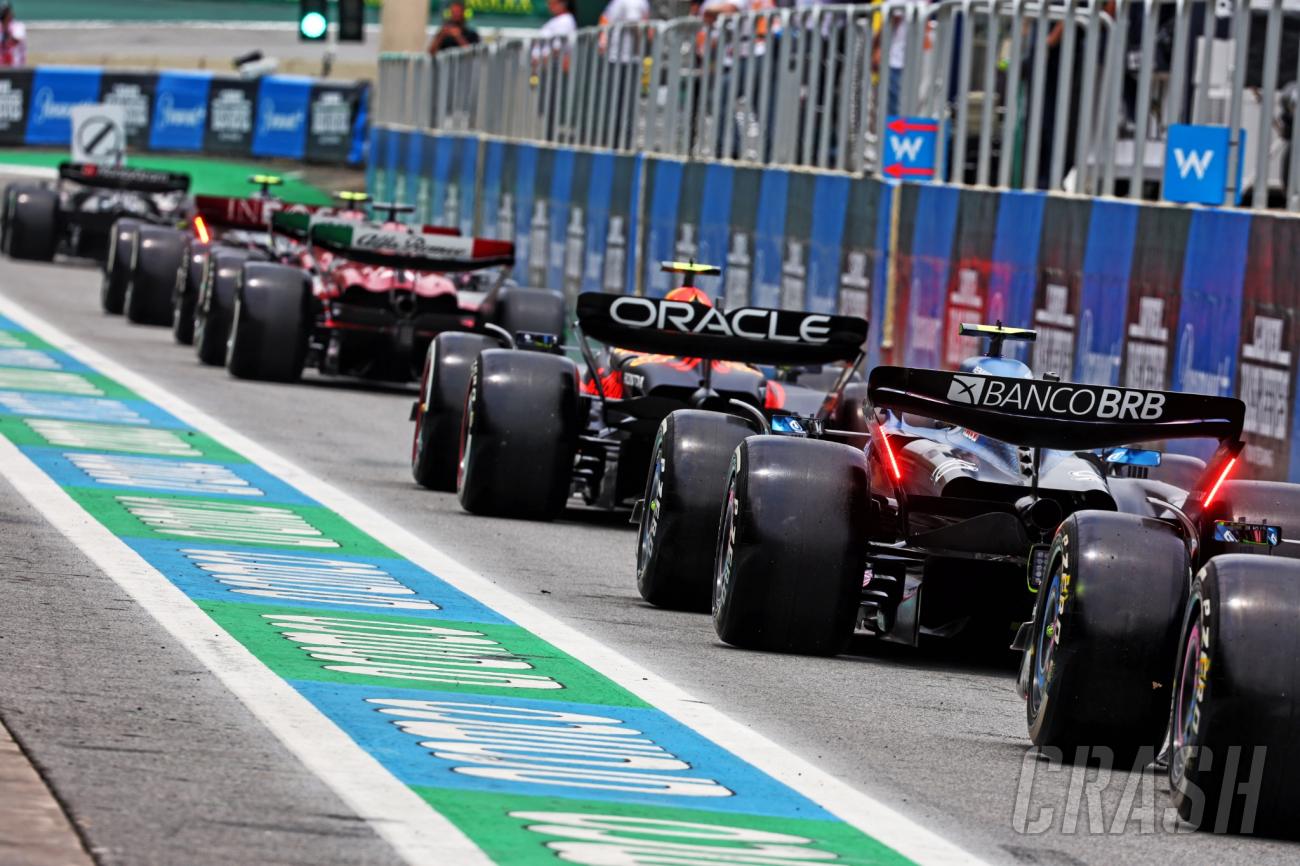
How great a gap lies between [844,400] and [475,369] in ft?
6.92

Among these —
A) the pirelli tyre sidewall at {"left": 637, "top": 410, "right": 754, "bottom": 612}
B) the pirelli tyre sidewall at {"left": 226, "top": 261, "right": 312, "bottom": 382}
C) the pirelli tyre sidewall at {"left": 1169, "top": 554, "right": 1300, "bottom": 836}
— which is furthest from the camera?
the pirelli tyre sidewall at {"left": 226, "top": 261, "right": 312, "bottom": 382}

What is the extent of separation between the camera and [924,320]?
18234mm

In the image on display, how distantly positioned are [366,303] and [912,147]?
418 cm

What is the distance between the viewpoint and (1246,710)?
21.5 ft

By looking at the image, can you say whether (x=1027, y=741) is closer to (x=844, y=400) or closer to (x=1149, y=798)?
(x=1149, y=798)

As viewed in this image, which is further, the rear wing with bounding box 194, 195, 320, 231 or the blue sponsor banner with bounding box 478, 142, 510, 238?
the blue sponsor banner with bounding box 478, 142, 510, 238

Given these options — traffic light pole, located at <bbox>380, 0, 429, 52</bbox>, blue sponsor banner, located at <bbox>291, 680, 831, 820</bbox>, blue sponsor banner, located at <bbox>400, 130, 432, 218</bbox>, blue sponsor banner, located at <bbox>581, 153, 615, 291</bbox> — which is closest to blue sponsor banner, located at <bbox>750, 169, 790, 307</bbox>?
blue sponsor banner, located at <bbox>581, 153, 615, 291</bbox>

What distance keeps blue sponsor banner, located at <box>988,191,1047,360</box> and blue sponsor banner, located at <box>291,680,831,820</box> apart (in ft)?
29.7

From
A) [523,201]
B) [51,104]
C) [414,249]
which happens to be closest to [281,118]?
[51,104]

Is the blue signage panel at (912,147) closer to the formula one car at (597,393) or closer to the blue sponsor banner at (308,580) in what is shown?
the formula one car at (597,393)

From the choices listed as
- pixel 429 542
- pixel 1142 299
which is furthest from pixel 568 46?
pixel 429 542

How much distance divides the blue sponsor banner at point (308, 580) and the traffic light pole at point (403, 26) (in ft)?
102

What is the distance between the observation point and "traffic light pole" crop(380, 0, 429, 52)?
41594mm

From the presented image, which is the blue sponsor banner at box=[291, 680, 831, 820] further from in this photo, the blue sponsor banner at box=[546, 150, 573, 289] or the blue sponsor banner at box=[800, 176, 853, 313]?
the blue sponsor banner at box=[546, 150, 573, 289]
